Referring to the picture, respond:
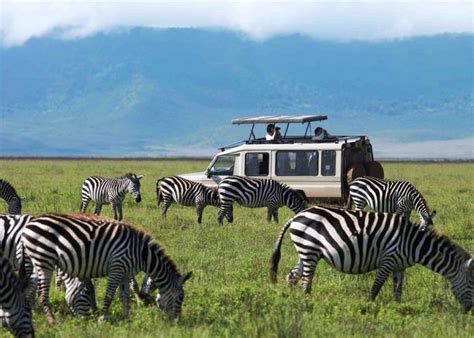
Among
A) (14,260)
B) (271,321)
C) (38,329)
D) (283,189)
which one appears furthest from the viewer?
(283,189)

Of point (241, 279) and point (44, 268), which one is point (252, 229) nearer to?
point (241, 279)

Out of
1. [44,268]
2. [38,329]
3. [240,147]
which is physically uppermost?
[240,147]

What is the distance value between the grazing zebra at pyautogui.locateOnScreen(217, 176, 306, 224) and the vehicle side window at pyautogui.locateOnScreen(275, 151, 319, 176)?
2.22 m

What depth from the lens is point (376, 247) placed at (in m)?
Result: 11.0

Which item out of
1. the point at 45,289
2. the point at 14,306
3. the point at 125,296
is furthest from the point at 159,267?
the point at 14,306

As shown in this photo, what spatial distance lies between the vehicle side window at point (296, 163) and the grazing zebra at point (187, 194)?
202 cm

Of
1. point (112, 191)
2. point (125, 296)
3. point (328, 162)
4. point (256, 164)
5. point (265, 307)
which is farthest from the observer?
point (256, 164)

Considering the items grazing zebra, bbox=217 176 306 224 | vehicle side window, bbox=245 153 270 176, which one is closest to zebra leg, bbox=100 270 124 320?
grazing zebra, bbox=217 176 306 224

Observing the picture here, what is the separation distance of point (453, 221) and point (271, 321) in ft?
42.7

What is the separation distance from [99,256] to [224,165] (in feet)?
49.7

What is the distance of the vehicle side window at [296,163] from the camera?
931 inches

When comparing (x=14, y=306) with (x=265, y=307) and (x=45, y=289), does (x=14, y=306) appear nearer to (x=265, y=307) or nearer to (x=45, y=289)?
(x=45, y=289)

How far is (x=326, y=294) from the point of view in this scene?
38.6 ft

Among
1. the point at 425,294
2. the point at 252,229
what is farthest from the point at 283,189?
the point at 425,294
